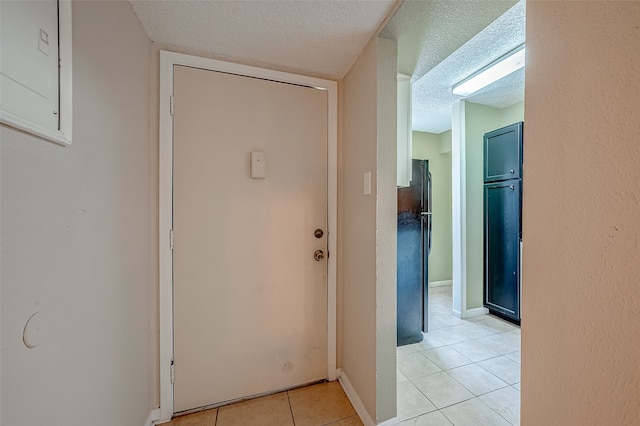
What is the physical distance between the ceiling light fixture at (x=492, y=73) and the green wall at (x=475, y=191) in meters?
0.43

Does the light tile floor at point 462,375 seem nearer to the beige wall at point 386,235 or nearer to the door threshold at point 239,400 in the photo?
the beige wall at point 386,235

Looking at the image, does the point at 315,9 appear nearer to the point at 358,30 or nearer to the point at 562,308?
the point at 358,30

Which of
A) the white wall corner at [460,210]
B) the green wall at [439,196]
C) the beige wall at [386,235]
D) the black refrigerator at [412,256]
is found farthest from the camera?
the green wall at [439,196]

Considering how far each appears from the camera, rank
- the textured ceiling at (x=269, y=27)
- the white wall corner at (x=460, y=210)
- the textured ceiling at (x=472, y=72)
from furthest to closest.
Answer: the white wall corner at (x=460, y=210) < the textured ceiling at (x=472, y=72) < the textured ceiling at (x=269, y=27)

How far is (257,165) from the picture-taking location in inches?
58.6

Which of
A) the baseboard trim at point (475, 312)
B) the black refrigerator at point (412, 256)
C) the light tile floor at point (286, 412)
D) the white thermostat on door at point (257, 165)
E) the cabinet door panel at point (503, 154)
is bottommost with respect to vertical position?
the light tile floor at point (286, 412)

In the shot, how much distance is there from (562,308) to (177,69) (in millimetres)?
1956

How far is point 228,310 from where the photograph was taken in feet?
4.81

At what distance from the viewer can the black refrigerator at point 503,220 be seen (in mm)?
2316

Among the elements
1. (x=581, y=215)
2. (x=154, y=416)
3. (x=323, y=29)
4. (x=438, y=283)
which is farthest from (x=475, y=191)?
(x=154, y=416)

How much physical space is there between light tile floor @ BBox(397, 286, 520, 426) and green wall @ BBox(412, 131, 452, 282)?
4.15ft

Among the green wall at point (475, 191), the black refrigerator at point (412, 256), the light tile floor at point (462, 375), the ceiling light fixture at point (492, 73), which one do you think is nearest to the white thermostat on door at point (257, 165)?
the black refrigerator at point (412, 256)

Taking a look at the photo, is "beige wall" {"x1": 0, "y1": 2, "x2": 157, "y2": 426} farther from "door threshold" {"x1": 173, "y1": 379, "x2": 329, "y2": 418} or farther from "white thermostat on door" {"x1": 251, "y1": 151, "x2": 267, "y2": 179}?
"white thermostat on door" {"x1": 251, "y1": 151, "x2": 267, "y2": 179}

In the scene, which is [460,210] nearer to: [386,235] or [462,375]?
[462,375]
